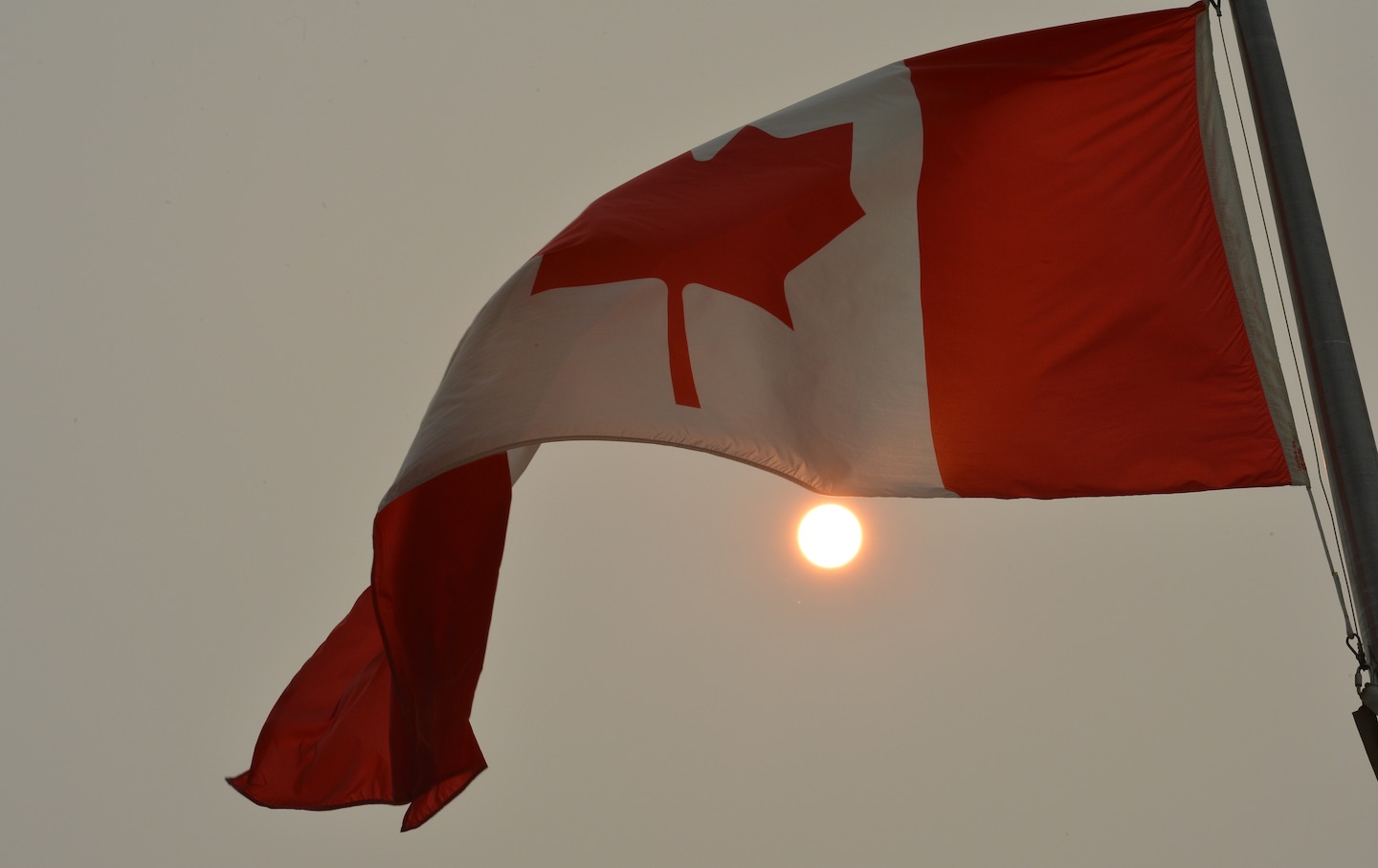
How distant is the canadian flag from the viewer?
518cm

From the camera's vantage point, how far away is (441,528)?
523 centimetres

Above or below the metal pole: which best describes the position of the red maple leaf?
above

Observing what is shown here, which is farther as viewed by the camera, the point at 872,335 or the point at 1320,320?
the point at 872,335

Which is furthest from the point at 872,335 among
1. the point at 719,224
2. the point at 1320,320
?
the point at 1320,320

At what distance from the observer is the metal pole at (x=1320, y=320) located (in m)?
4.38

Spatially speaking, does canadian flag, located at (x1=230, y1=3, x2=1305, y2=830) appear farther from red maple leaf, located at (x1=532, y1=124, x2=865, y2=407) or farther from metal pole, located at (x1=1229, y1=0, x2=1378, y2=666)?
metal pole, located at (x1=1229, y1=0, x2=1378, y2=666)

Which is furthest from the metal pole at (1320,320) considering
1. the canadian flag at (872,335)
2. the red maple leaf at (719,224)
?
the red maple leaf at (719,224)

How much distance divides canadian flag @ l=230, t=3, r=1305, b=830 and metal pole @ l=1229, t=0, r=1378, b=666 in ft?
2.17

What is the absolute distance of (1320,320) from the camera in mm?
4707

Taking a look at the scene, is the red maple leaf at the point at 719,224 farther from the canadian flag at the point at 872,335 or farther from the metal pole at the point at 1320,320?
the metal pole at the point at 1320,320

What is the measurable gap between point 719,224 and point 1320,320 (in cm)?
230

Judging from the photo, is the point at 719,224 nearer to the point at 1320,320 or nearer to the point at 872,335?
the point at 872,335

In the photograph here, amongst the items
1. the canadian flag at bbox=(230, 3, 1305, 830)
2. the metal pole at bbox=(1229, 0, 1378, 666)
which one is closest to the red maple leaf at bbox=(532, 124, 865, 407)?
the canadian flag at bbox=(230, 3, 1305, 830)

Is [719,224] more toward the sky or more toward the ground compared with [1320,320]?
more toward the sky
